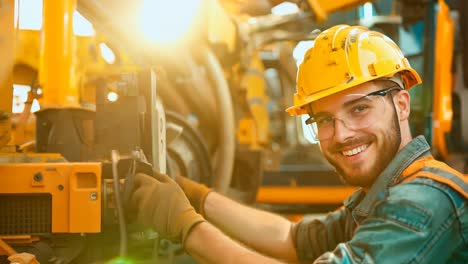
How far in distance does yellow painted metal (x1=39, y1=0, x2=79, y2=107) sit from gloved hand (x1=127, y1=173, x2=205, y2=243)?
74cm

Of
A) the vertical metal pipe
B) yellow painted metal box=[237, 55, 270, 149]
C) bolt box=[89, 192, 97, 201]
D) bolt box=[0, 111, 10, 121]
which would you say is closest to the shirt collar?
bolt box=[89, 192, 97, 201]

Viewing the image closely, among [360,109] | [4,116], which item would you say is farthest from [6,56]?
[360,109]

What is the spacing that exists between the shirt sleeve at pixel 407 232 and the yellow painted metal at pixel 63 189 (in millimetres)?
858

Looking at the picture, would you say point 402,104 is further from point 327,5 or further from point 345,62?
point 327,5

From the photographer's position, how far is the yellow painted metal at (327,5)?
522 centimetres

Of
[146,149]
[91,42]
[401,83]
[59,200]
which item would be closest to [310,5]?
[91,42]

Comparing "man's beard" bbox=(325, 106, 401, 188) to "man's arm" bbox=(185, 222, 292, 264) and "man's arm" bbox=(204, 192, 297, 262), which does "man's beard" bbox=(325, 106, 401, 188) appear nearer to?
"man's arm" bbox=(185, 222, 292, 264)

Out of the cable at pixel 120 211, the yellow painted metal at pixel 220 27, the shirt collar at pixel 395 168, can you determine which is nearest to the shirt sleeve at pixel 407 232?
the shirt collar at pixel 395 168

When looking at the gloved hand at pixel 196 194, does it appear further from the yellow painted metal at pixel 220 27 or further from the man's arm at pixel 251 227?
the yellow painted metal at pixel 220 27

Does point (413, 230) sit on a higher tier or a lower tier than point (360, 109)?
lower

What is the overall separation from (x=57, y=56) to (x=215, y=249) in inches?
→ 50.3

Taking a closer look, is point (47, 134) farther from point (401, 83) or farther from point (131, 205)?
point (401, 83)

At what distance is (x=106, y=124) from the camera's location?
226cm

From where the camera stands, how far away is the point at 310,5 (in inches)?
206
